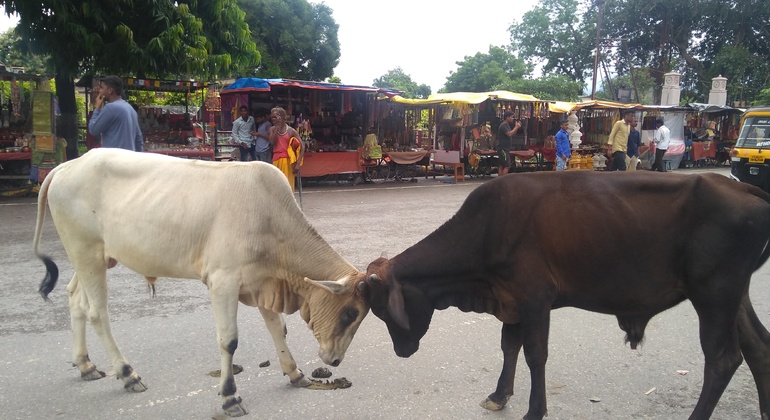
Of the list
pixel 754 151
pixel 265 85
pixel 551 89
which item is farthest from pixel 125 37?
pixel 551 89

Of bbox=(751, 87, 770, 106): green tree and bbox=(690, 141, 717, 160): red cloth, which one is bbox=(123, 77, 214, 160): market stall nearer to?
bbox=(690, 141, 717, 160): red cloth

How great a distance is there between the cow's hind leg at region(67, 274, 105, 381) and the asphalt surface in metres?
0.08

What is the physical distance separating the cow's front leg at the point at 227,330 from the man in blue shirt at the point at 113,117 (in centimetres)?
254

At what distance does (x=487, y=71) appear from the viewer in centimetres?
4272

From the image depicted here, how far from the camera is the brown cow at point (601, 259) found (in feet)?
9.89

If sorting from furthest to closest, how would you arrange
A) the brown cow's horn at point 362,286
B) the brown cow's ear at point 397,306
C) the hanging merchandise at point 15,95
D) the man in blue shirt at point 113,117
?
the hanging merchandise at point 15,95 → the man in blue shirt at point 113,117 → the brown cow's horn at point 362,286 → the brown cow's ear at point 397,306

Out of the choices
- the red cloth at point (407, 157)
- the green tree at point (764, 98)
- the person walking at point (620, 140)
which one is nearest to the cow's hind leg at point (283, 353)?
the person walking at point (620, 140)

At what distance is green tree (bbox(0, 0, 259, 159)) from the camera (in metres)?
10.5

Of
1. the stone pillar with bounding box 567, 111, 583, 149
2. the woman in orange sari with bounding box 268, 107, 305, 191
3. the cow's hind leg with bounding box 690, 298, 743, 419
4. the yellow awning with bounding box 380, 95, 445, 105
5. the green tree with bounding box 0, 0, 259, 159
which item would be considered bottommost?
the cow's hind leg with bounding box 690, 298, 743, 419

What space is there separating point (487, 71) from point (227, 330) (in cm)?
4181

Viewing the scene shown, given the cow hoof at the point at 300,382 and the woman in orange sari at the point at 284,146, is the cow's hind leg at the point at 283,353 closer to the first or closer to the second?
the cow hoof at the point at 300,382

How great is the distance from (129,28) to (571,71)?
39.3 m

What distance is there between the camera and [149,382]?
3756 millimetres

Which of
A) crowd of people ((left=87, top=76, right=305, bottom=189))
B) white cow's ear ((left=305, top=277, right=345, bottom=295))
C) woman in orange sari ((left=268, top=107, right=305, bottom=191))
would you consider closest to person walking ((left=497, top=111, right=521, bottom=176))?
crowd of people ((left=87, top=76, right=305, bottom=189))
